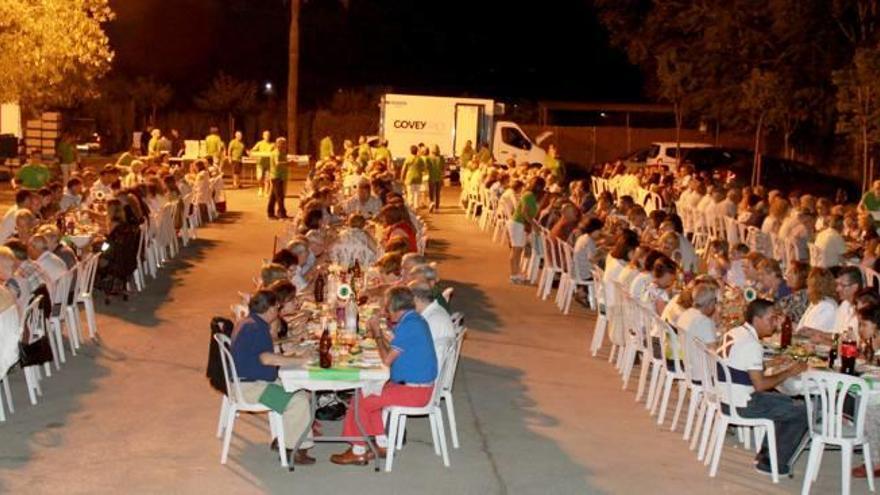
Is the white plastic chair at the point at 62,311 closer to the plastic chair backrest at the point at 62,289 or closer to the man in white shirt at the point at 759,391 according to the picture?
the plastic chair backrest at the point at 62,289

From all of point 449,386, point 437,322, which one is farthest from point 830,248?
point 437,322

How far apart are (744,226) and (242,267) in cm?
663

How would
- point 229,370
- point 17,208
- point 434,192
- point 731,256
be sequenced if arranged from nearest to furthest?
point 229,370, point 731,256, point 17,208, point 434,192

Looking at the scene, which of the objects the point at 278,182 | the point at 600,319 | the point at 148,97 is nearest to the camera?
the point at 600,319

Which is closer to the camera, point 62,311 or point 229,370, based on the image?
point 229,370

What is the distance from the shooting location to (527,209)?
17.6 m

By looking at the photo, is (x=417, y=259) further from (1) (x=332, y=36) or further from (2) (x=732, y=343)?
(1) (x=332, y=36)

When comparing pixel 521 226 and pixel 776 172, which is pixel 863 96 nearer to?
pixel 776 172

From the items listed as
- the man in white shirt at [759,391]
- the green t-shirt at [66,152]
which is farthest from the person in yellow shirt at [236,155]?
the man in white shirt at [759,391]

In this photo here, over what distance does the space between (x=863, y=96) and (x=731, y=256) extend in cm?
1384

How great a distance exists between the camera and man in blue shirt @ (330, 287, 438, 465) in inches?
332

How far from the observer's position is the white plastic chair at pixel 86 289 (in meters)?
12.2

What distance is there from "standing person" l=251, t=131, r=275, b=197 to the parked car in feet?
31.3

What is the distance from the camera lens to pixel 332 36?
55.8 m
